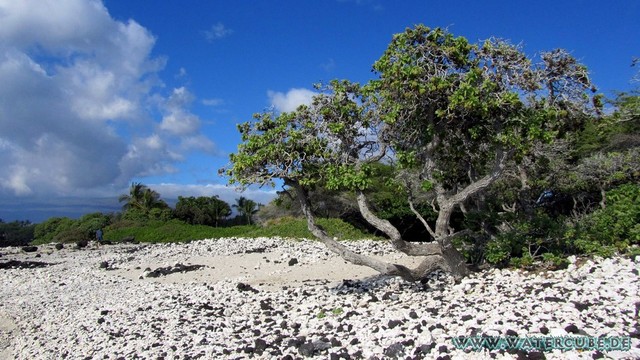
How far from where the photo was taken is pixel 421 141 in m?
8.12

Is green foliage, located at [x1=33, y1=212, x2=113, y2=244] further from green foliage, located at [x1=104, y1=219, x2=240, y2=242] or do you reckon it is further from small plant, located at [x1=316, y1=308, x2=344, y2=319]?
small plant, located at [x1=316, y1=308, x2=344, y2=319]

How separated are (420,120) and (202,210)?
32809 mm

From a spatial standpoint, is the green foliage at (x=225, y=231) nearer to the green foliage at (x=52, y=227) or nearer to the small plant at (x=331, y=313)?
the green foliage at (x=52, y=227)

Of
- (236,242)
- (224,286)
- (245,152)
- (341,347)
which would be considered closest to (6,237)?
(236,242)

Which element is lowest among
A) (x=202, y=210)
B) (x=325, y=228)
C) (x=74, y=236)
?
(x=325, y=228)

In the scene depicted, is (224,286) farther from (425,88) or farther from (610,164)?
(610,164)

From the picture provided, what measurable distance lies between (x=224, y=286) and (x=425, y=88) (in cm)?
666

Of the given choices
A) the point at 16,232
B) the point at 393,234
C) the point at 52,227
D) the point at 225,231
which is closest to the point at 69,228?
the point at 52,227

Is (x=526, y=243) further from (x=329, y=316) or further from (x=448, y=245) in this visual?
(x=329, y=316)

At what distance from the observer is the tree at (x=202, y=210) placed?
38.0m

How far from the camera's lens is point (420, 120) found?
780 centimetres

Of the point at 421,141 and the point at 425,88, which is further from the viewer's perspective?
the point at 421,141

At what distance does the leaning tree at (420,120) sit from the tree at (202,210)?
103 ft

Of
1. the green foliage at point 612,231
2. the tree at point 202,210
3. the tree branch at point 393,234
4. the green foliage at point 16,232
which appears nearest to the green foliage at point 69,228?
the green foliage at point 16,232
